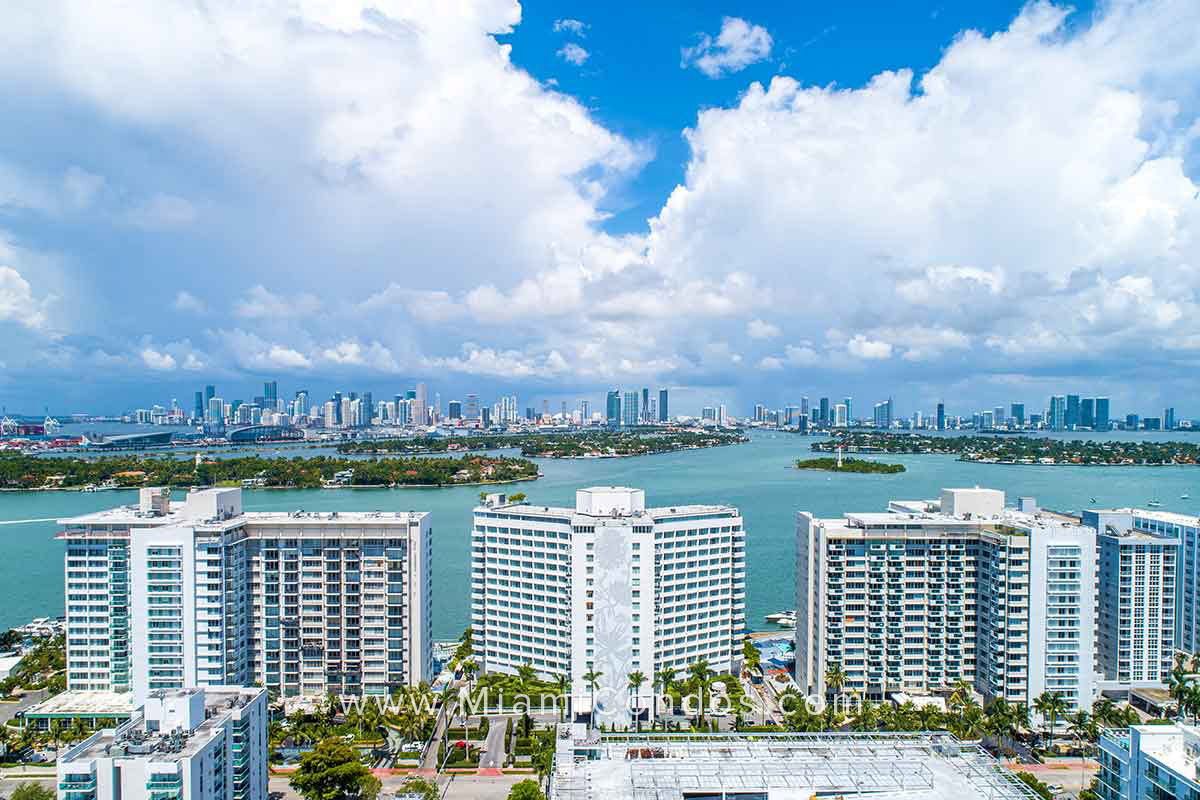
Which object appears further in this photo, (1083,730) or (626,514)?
(626,514)

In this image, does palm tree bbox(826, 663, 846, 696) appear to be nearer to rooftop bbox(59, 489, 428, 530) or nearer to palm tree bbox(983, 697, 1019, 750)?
palm tree bbox(983, 697, 1019, 750)

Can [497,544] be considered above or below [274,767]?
above

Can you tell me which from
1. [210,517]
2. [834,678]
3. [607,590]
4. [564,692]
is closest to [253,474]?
[210,517]

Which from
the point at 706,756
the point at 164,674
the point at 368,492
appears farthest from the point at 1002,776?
the point at 368,492

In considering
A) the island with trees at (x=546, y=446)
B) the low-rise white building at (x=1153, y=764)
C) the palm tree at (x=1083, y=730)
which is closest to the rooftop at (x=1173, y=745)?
the low-rise white building at (x=1153, y=764)

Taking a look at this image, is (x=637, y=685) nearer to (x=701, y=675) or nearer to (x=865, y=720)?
(x=701, y=675)

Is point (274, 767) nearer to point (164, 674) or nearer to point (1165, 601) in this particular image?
point (164, 674)
